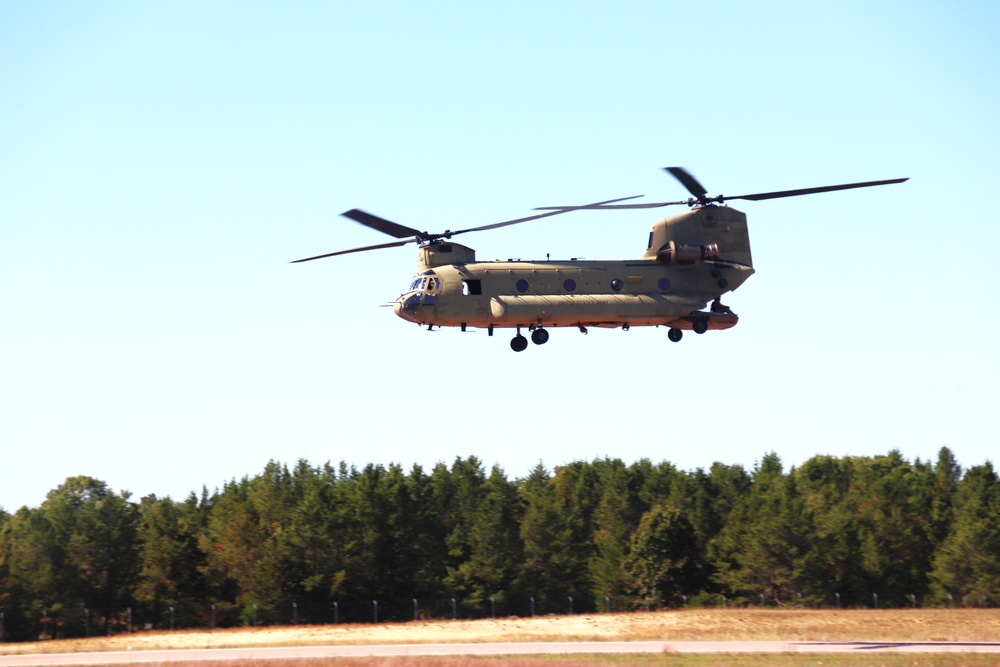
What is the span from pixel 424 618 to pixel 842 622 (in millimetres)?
28341

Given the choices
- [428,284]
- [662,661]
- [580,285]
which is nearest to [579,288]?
[580,285]

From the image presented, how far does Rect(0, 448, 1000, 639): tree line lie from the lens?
318ft

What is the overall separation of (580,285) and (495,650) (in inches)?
725

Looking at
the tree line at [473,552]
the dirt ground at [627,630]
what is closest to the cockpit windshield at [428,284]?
the dirt ground at [627,630]

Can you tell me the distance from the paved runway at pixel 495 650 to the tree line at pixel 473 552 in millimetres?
30972

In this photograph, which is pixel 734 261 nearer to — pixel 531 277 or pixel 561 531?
pixel 531 277

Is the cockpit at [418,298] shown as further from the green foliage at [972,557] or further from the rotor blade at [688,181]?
the green foliage at [972,557]

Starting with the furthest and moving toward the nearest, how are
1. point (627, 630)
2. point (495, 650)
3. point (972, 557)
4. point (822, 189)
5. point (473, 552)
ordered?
point (473, 552) → point (972, 557) → point (627, 630) → point (495, 650) → point (822, 189)

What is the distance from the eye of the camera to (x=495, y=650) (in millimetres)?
55906

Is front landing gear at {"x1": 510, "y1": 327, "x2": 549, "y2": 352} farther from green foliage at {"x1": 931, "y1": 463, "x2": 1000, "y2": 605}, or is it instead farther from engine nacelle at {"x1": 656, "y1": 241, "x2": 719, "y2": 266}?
green foliage at {"x1": 931, "y1": 463, "x2": 1000, "y2": 605}

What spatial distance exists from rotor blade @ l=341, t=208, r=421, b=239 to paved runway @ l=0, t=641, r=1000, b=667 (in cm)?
1956

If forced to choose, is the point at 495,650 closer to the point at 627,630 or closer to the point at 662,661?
the point at 662,661

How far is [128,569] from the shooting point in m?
101

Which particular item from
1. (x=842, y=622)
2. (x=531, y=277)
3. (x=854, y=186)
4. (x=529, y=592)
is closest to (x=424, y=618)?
(x=529, y=592)
